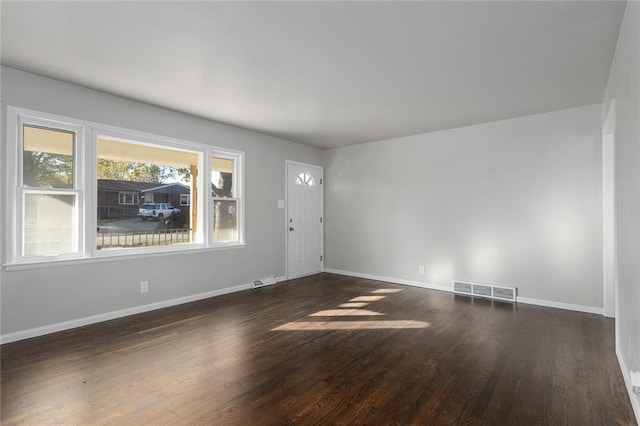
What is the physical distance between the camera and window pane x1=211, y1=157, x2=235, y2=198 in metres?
4.77

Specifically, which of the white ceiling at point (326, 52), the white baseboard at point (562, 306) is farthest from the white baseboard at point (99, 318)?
the white baseboard at point (562, 306)

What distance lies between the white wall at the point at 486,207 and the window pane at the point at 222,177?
225cm

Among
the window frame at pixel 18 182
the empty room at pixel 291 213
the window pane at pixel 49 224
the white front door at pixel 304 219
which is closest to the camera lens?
the empty room at pixel 291 213

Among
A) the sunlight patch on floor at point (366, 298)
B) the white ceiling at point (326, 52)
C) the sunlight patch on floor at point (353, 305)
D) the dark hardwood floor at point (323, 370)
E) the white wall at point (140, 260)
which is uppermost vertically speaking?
the white ceiling at point (326, 52)

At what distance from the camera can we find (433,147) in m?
5.14

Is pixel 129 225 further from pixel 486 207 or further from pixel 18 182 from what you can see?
pixel 486 207

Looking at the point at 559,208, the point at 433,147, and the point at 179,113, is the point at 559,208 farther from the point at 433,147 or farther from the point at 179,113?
the point at 179,113

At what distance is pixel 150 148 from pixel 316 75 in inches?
95.4

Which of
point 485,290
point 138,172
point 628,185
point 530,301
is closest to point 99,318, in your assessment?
point 138,172

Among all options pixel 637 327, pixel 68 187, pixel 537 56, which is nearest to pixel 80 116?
pixel 68 187

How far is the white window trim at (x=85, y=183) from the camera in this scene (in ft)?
9.62

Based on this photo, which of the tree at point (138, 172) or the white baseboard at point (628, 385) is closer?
the white baseboard at point (628, 385)

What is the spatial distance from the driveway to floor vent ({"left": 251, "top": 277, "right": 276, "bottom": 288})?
1.80 m

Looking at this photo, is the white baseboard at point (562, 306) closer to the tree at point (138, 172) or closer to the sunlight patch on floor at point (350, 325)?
the sunlight patch on floor at point (350, 325)
